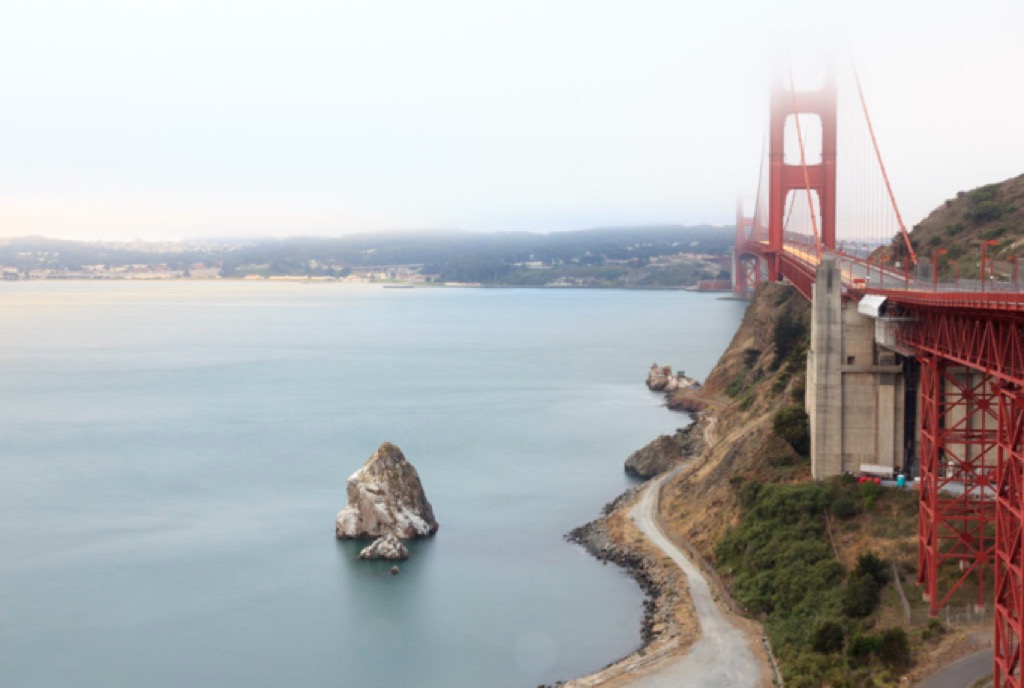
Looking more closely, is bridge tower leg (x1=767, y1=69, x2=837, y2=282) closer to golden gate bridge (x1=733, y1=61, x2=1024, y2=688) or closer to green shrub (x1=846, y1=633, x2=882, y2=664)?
golden gate bridge (x1=733, y1=61, x2=1024, y2=688)

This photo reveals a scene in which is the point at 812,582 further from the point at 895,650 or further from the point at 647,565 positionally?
the point at 647,565

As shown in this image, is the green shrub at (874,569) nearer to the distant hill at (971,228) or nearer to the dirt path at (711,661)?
the dirt path at (711,661)

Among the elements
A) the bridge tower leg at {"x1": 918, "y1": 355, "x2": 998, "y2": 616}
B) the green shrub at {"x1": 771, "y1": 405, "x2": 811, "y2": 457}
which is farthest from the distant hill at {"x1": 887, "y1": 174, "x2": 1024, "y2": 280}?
the bridge tower leg at {"x1": 918, "y1": 355, "x2": 998, "y2": 616}

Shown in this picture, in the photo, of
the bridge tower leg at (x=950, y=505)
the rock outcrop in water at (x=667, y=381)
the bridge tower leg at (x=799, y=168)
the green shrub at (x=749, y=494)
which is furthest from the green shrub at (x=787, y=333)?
the bridge tower leg at (x=950, y=505)

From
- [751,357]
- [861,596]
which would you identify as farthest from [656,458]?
[861,596]

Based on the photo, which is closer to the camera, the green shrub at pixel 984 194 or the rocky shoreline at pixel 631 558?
the rocky shoreline at pixel 631 558
